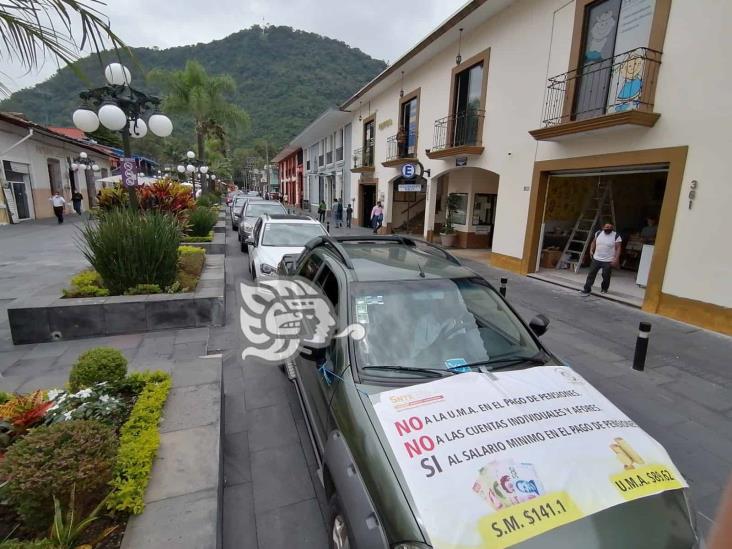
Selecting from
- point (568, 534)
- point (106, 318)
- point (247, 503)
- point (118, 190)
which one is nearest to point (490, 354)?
point (568, 534)

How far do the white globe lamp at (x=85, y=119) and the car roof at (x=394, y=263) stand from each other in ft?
21.8

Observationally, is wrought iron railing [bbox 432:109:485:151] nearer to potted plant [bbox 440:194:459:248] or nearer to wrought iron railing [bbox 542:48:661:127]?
potted plant [bbox 440:194:459:248]

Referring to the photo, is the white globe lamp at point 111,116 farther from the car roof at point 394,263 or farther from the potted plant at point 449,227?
the potted plant at point 449,227

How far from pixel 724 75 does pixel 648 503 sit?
742 cm

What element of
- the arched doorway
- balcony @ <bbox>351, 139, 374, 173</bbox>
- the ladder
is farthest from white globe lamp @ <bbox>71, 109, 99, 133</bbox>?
balcony @ <bbox>351, 139, 374, 173</bbox>

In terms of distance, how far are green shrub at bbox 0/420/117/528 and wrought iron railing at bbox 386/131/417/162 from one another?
1530cm

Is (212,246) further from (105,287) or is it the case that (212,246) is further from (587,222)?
(587,222)

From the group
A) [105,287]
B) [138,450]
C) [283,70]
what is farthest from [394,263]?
[283,70]

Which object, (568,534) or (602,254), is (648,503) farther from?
(602,254)

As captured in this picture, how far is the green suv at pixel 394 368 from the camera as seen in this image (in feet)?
5.20

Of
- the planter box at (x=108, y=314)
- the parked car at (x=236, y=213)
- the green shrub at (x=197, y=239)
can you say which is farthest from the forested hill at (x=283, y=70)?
the planter box at (x=108, y=314)

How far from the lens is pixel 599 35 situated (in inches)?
321

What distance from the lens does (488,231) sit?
15078mm

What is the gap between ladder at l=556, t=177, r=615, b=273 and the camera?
1031cm
